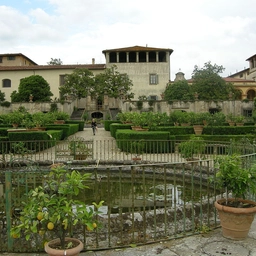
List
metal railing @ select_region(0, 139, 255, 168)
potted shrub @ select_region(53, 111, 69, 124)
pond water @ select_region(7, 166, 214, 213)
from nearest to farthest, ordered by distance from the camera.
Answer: pond water @ select_region(7, 166, 214, 213), metal railing @ select_region(0, 139, 255, 168), potted shrub @ select_region(53, 111, 69, 124)

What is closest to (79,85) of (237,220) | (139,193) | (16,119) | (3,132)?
(16,119)

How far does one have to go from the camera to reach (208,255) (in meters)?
→ 3.87

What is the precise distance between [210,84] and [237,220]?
116 ft

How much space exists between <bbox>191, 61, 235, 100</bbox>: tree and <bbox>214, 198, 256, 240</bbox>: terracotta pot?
34.6 m

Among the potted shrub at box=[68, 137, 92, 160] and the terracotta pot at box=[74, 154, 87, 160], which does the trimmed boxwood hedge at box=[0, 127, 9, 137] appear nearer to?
the potted shrub at box=[68, 137, 92, 160]

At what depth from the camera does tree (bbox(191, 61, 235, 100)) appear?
37.9 metres

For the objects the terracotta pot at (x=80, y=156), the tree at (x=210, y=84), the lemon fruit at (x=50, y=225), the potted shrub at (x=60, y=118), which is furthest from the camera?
the tree at (x=210, y=84)

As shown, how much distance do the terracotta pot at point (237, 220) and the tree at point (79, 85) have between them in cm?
3642

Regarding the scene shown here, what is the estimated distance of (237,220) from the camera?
4.23 meters

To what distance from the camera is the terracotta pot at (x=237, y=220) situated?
13.7ft

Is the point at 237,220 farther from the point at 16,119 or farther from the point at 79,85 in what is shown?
the point at 79,85

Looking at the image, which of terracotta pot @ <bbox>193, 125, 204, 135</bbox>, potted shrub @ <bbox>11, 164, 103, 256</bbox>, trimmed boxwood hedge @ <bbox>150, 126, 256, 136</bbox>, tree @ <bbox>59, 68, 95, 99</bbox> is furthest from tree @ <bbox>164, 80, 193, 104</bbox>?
potted shrub @ <bbox>11, 164, 103, 256</bbox>

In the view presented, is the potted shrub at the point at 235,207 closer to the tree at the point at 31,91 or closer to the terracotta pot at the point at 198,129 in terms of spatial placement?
the terracotta pot at the point at 198,129

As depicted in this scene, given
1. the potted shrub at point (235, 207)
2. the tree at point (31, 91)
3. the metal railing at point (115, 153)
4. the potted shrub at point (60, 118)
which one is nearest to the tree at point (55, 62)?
the tree at point (31, 91)
